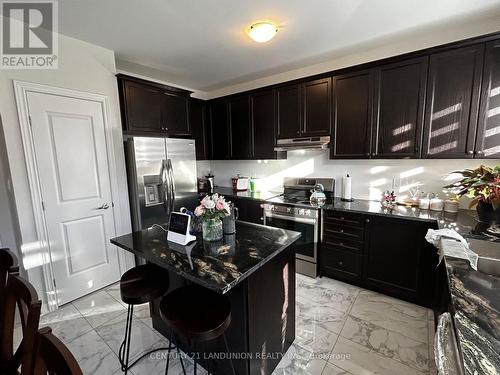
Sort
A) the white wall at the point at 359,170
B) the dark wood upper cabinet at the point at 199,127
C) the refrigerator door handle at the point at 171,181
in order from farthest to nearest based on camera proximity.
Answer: the dark wood upper cabinet at the point at 199,127 < the refrigerator door handle at the point at 171,181 < the white wall at the point at 359,170

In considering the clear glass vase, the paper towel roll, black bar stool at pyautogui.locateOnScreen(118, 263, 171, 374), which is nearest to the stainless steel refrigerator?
black bar stool at pyautogui.locateOnScreen(118, 263, 171, 374)

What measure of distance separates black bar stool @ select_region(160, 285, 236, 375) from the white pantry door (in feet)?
5.96

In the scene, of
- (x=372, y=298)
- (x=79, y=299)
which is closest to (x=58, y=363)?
(x=79, y=299)

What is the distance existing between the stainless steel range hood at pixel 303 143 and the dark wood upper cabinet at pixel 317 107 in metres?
0.08

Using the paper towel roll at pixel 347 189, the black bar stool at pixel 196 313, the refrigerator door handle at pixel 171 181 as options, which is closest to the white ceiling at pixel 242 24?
the refrigerator door handle at pixel 171 181

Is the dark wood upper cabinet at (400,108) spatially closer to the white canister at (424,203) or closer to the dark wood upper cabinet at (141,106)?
the white canister at (424,203)

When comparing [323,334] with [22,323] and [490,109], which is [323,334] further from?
[490,109]

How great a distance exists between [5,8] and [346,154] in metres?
3.52

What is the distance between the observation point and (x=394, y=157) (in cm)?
258

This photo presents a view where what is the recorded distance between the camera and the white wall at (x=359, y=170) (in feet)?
8.54

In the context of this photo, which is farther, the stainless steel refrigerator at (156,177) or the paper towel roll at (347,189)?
the paper towel roll at (347,189)

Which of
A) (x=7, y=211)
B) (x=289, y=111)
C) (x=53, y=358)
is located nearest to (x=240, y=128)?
(x=289, y=111)

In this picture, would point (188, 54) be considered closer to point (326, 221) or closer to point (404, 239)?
point (326, 221)

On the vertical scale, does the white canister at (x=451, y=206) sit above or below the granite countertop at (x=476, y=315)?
above
